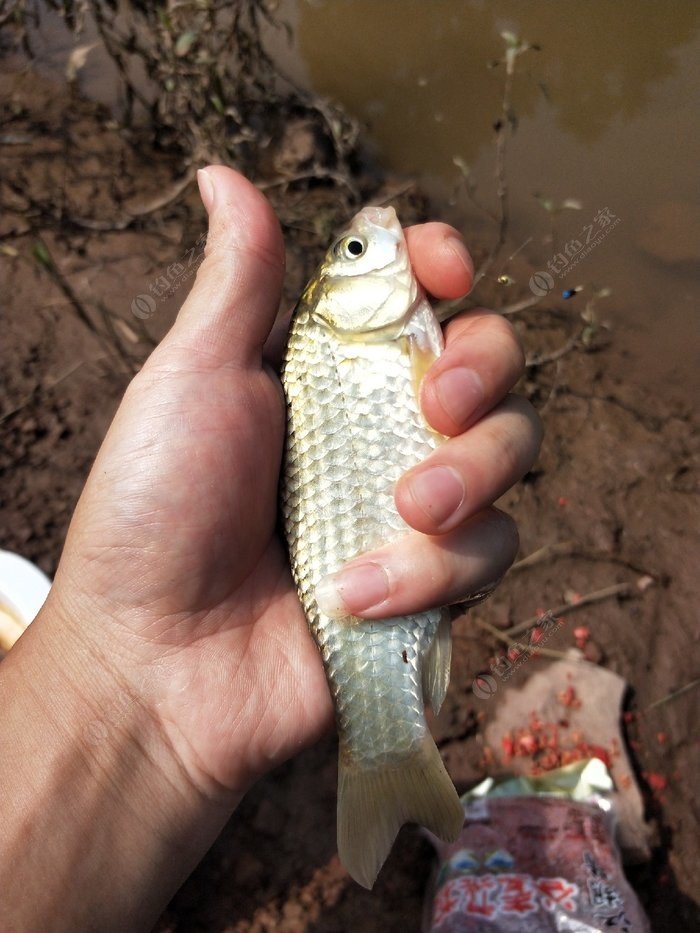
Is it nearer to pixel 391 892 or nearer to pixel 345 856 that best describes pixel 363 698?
pixel 345 856

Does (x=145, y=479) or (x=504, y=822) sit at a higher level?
(x=145, y=479)

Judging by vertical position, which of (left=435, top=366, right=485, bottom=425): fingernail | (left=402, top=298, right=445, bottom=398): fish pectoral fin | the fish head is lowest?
(left=435, top=366, right=485, bottom=425): fingernail

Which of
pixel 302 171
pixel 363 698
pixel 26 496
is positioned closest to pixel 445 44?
pixel 302 171

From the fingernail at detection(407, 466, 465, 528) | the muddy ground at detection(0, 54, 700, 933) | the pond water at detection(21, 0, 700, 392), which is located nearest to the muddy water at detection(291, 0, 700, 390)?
the pond water at detection(21, 0, 700, 392)

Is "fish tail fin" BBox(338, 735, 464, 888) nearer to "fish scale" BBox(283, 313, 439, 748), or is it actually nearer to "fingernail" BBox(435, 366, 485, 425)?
"fish scale" BBox(283, 313, 439, 748)

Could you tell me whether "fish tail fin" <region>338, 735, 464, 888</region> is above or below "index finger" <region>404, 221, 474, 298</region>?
below
